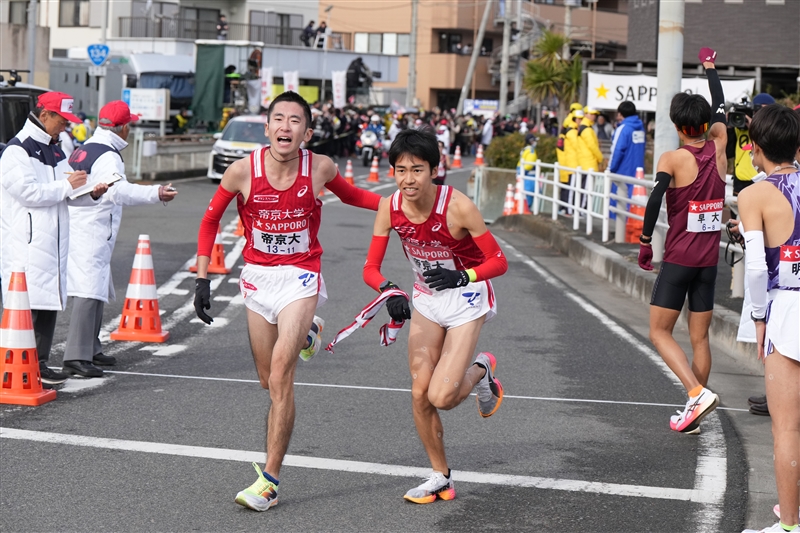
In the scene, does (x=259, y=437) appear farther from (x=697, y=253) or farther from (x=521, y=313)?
(x=521, y=313)

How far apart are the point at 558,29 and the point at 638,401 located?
70.3m

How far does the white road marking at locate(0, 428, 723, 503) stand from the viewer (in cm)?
613

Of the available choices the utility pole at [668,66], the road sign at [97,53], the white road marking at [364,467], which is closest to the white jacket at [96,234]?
the white road marking at [364,467]

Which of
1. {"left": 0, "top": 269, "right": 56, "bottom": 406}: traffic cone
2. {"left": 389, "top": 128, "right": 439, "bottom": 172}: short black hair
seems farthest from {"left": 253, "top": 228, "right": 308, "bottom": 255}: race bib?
{"left": 0, "top": 269, "right": 56, "bottom": 406}: traffic cone

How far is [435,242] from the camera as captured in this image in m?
5.94

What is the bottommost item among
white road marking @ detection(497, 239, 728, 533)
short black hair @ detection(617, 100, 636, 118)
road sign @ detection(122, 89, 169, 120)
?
white road marking @ detection(497, 239, 728, 533)

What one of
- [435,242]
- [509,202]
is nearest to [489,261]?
[435,242]

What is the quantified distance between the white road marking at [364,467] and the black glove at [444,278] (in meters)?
1.21

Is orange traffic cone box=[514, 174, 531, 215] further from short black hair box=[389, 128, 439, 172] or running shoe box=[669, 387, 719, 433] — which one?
short black hair box=[389, 128, 439, 172]

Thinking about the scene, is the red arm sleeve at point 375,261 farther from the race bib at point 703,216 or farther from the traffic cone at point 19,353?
the traffic cone at point 19,353

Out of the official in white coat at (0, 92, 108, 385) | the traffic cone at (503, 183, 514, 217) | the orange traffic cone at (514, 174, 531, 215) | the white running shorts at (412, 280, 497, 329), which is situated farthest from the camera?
the traffic cone at (503, 183, 514, 217)

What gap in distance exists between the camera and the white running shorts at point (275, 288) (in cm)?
613

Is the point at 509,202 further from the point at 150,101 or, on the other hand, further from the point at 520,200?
the point at 150,101

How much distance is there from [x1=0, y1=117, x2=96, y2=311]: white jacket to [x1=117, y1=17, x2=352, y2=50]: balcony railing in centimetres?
5396
